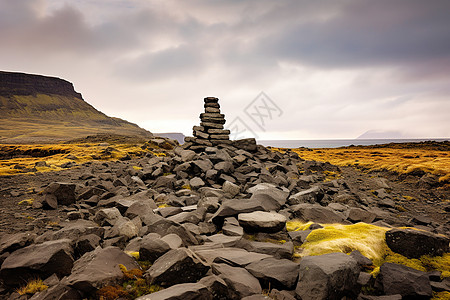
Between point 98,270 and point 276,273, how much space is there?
11.2ft

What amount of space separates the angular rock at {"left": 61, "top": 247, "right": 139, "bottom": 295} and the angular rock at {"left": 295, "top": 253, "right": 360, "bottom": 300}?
3421 millimetres

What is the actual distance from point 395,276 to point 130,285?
205 inches

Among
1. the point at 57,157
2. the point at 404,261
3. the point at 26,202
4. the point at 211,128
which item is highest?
the point at 211,128

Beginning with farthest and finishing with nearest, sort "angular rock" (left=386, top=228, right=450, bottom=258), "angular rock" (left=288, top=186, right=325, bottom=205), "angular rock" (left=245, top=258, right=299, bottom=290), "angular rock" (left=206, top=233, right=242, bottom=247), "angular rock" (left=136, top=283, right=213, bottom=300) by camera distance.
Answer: "angular rock" (left=288, top=186, right=325, bottom=205), "angular rock" (left=206, top=233, right=242, bottom=247), "angular rock" (left=386, top=228, right=450, bottom=258), "angular rock" (left=245, top=258, right=299, bottom=290), "angular rock" (left=136, top=283, right=213, bottom=300)

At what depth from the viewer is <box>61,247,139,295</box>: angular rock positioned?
413cm

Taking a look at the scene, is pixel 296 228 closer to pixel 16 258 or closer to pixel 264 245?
pixel 264 245

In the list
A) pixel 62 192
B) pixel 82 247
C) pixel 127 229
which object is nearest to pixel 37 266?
pixel 82 247

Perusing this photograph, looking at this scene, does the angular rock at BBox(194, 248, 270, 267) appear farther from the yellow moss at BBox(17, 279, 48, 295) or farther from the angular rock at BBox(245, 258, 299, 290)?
the yellow moss at BBox(17, 279, 48, 295)

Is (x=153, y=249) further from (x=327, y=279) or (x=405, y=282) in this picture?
(x=405, y=282)

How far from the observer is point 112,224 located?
8.59 metres

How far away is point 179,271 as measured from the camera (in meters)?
4.51

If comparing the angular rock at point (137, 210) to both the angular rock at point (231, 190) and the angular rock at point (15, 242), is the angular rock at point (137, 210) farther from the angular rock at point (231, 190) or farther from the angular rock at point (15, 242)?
the angular rock at point (231, 190)

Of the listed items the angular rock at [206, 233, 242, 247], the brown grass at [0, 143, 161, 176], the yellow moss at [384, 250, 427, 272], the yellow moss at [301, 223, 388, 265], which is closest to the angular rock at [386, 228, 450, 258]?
the yellow moss at [384, 250, 427, 272]

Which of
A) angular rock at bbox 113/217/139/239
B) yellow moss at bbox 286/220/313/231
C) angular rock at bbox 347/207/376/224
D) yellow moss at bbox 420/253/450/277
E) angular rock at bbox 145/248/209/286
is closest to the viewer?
angular rock at bbox 145/248/209/286
